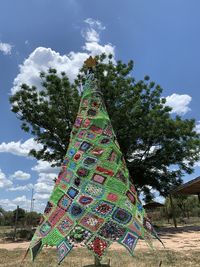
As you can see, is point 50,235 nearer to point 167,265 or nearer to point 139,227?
point 139,227

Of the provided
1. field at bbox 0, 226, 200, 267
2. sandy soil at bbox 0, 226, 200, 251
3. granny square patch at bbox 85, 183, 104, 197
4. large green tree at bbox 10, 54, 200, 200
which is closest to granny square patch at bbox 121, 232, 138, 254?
granny square patch at bbox 85, 183, 104, 197

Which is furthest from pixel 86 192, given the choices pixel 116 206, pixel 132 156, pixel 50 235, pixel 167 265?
pixel 132 156

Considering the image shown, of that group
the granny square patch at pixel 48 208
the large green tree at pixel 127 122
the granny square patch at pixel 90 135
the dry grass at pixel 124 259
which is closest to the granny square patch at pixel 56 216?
the granny square patch at pixel 48 208

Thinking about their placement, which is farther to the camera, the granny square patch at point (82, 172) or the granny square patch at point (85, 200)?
the granny square patch at point (82, 172)

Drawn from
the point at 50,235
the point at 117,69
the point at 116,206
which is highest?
the point at 117,69

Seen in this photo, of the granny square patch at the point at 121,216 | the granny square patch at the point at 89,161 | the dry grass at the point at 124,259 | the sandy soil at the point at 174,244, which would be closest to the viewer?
the granny square patch at the point at 121,216

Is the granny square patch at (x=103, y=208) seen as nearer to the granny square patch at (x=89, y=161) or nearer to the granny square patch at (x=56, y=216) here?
the granny square patch at (x=56, y=216)

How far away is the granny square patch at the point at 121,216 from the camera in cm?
383

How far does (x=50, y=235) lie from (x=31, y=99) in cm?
→ 1535

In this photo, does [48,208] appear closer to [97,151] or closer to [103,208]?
[103,208]

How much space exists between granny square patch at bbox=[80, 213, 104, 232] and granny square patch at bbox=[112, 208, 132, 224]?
0.62 feet

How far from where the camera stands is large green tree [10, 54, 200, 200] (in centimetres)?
1725

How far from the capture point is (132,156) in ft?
61.9

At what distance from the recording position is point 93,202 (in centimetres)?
398
